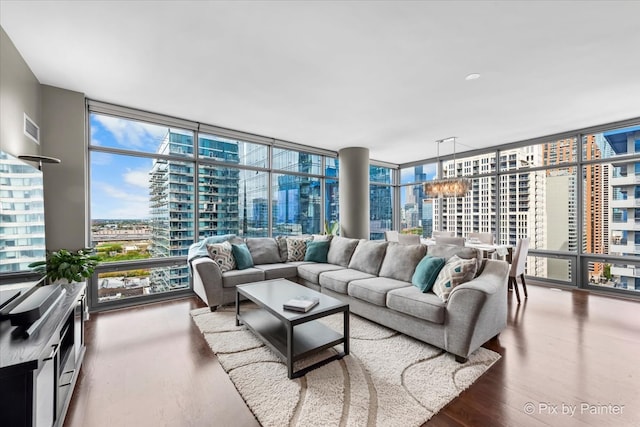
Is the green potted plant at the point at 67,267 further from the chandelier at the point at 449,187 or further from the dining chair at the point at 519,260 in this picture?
the dining chair at the point at 519,260

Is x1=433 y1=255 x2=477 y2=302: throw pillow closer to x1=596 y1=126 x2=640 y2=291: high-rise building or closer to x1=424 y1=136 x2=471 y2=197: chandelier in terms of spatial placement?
x1=424 y1=136 x2=471 y2=197: chandelier

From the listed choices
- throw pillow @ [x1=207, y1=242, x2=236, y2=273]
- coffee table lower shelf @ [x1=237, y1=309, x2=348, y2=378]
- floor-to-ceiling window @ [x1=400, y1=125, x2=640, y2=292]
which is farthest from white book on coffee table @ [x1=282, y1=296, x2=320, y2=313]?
floor-to-ceiling window @ [x1=400, y1=125, x2=640, y2=292]

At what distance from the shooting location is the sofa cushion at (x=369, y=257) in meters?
3.72

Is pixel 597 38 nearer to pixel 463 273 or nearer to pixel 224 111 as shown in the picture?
pixel 463 273

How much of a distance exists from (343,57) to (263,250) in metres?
3.05

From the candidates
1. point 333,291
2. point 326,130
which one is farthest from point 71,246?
point 326,130

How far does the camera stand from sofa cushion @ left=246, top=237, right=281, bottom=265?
4408 mm

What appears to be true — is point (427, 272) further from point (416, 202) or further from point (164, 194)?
point (416, 202)

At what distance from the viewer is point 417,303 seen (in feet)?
8.39

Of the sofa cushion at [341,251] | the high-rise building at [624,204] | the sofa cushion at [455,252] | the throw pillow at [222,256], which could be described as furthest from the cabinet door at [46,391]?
the high-rise building at [624,204]

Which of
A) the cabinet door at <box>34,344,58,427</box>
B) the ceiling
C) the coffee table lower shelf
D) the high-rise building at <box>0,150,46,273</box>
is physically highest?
the ceiling

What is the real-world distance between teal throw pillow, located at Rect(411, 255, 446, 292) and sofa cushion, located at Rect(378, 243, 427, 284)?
0.82 ft

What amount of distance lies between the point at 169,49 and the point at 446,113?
3501 mm

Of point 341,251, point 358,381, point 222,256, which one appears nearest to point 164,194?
point 222,256
